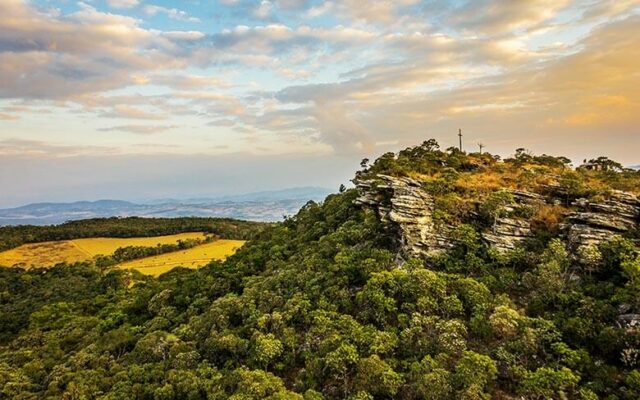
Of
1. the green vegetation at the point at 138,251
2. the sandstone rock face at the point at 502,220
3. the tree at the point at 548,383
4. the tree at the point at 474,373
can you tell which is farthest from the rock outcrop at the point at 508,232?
the green vegetation at the point at 138,251

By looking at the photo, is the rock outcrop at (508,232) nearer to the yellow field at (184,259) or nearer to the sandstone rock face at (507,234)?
the sandstone rock face at (507,234)

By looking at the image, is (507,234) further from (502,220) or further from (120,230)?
(120,230)

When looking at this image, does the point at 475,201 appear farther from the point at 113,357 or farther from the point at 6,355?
the point at 6,355

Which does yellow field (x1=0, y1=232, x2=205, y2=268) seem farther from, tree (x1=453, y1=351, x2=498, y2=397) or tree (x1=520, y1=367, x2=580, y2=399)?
tree (x1=520, y1=367, x2=580, y2=399)

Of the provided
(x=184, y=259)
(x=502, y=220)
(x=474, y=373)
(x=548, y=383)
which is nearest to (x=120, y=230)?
(x=184, y=259)

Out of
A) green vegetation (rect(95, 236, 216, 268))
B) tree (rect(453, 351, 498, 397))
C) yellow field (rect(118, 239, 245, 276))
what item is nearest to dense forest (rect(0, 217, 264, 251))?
yellow field (rect(118, 239, 245, 276))

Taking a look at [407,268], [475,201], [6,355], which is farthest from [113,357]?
[475,201]

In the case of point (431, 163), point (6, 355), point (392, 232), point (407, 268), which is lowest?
point (6, 355)
